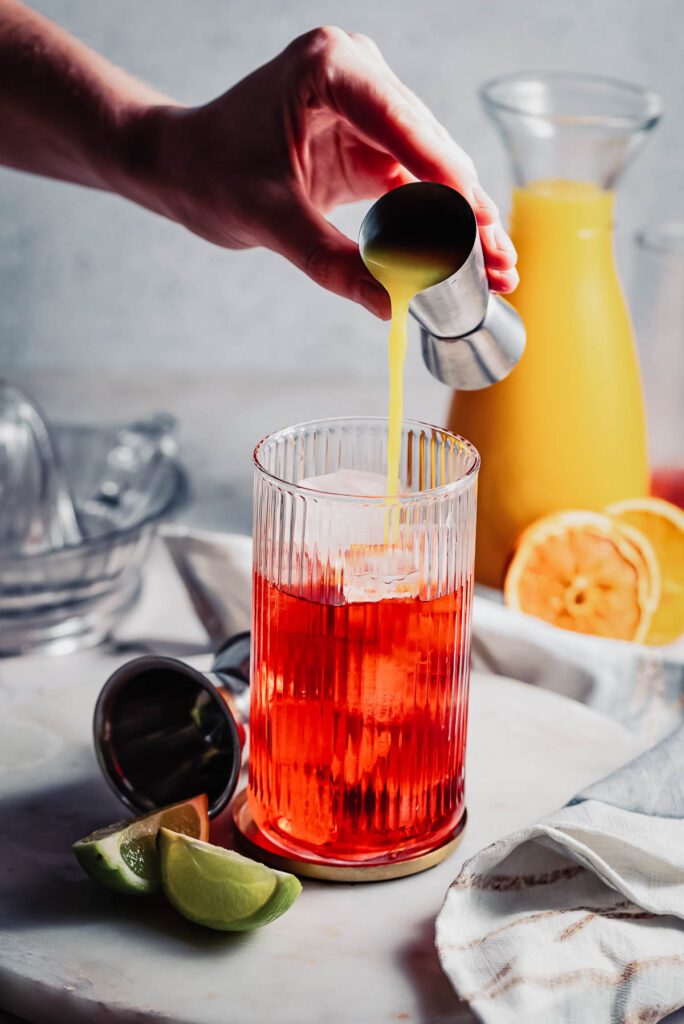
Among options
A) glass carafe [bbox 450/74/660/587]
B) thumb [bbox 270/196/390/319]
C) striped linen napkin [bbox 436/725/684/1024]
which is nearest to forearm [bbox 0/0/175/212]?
thumb [bbox 270/196/390/319]

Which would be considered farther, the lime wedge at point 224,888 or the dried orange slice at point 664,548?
the dried orange slice at point 664,548

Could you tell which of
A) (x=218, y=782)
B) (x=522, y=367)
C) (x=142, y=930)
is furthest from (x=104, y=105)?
(x=142, y=930)

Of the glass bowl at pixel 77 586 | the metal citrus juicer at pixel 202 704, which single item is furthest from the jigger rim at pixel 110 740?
the glass bowl at pixel 77 586

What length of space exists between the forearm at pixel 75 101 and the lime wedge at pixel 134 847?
60cm

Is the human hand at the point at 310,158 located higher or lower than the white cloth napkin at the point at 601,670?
higher

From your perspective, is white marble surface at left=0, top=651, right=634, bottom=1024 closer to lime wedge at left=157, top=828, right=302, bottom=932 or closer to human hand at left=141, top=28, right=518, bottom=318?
lime wedge at left=157, top=828, right=302, bottom=932

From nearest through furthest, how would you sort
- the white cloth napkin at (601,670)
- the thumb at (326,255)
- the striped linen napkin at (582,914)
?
the striped linen napkin at (582,914), the thumb at (326,255), the white cloth napkin at (601,670)

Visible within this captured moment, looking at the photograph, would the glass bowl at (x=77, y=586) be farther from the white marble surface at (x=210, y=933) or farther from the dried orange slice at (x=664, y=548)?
the dried orange slice at (x=664, y=548)

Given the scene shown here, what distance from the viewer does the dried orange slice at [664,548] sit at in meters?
1.27

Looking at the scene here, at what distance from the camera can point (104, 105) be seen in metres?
1.17

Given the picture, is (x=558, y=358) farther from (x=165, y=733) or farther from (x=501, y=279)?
(x=165, y=733)

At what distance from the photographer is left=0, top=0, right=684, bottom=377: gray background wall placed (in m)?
1.97

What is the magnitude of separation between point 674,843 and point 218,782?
337 millimetres

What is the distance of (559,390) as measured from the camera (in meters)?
1.30
